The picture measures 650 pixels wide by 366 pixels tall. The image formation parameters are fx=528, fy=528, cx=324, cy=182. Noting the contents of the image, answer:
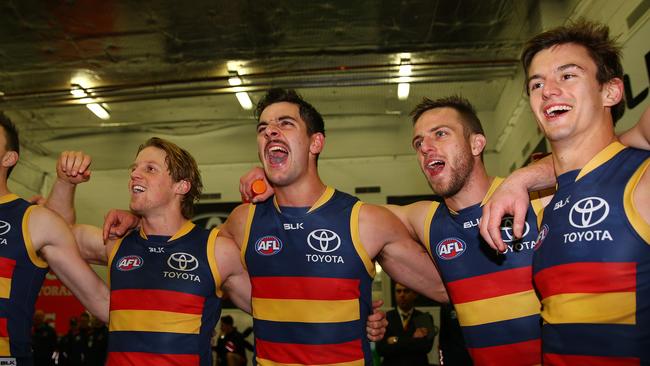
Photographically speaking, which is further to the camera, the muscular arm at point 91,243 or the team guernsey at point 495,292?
the muscular arm at point 91,243

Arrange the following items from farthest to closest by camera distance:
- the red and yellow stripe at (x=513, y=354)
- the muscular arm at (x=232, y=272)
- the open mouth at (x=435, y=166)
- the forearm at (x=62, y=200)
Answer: the forearm at (x=62, y=200) → the muscular arm at (x=232, y=272) → the open mouth at (x=435, y=166) → the red and yellow stripe at (x=513, y=354)

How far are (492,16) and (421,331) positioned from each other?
4809mm

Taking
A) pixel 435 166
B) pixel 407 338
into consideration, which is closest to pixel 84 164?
pixel 435 166

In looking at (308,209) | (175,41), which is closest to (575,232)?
(308,209)

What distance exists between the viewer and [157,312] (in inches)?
128

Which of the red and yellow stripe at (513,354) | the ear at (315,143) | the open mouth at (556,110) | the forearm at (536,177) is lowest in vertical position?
the red and yellow stripe at (513,354)

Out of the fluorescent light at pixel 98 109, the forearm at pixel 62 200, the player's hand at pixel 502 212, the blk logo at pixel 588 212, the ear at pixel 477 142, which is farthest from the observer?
the fluorescent light at pixel 98 109

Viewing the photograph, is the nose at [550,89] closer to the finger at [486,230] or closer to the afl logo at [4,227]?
A: the finger at [486,230]

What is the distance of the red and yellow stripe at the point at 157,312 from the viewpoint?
3.22 meters

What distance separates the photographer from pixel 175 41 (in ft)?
28.3

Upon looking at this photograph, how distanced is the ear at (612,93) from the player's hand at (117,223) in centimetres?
298

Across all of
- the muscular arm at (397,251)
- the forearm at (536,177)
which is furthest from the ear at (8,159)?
the forearm at (536,177)

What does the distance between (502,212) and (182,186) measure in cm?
240

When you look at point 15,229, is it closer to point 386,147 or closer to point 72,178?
point 72,178
